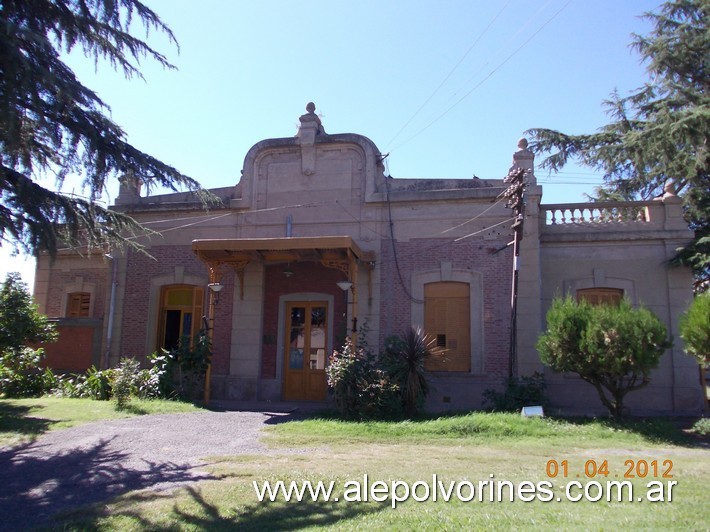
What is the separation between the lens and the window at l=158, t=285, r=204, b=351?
51.6 feet

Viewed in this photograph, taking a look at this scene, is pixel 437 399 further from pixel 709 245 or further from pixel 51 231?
pixel 51 231

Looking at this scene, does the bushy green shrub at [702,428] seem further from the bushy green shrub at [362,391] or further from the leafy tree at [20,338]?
the leafy tree at [20,338]

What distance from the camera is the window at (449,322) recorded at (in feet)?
45.4

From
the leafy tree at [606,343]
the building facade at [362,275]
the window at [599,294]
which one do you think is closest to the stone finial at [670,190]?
the building facade at [362,275]

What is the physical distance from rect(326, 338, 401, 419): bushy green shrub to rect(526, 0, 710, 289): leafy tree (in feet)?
24.6

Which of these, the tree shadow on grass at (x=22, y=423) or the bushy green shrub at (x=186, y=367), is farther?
the bushy green shrub at (x=186, y=367)

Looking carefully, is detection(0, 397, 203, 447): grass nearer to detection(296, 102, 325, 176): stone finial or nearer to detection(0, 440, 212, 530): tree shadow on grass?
detection(0, 440, 212, 530): tree shadow on grass

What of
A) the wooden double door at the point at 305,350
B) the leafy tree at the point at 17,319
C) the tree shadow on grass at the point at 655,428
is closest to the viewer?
the tree shadow on grass at the point at 655,428

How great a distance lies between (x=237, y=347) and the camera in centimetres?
1479

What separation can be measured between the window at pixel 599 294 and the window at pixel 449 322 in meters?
2.87

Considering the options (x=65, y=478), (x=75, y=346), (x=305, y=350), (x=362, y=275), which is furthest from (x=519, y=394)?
(x=75, y=346)

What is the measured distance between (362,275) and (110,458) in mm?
7669

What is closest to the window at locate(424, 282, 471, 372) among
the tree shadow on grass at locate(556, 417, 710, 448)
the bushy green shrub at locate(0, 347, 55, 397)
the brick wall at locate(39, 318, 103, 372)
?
the tree shadow on grass at locate(556, 417, 710, 448)

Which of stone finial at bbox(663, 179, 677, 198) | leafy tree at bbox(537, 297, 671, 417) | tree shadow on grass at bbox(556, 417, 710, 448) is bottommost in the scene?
tree shadow on grass at bbox(556, 417, 710, 448)
